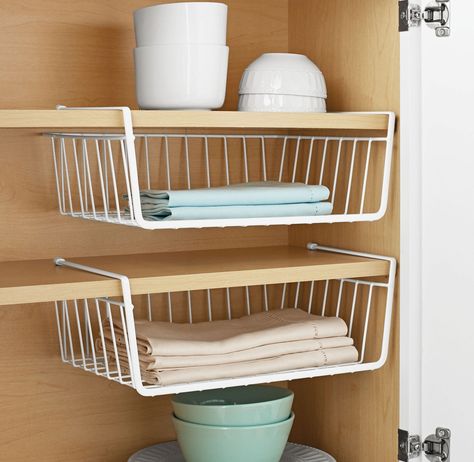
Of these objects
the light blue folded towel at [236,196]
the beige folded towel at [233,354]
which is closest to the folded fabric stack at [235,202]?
the light blue folded towel at [236,196]

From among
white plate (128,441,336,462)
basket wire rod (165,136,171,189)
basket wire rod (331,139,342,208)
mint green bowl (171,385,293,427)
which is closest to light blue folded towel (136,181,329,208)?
basket wire rod (331,139,342,208)

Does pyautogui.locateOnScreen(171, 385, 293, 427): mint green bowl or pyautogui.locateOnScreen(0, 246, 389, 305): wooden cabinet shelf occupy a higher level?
pyautogui.locateOnScreen(0, 246, 389, 305): wooden cabinet shelf

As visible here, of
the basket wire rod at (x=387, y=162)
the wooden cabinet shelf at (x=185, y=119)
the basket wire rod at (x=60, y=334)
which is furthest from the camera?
the basket wire rod at (x=60, y=334)

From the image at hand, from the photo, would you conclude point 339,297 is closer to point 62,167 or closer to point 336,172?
point 336,172

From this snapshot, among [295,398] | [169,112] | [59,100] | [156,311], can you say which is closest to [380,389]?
[295,398]

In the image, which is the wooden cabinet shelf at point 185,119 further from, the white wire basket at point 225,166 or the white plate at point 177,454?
the white plate at point 177,454

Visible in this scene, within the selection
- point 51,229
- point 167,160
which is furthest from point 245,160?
point 51,229

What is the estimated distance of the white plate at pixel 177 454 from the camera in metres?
1.60

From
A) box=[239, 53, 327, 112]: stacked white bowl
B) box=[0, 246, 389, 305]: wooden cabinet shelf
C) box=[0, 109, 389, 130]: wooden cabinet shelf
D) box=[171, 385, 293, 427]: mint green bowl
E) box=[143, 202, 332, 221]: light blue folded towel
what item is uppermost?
box=[239, 53, 327, 112]: stacked white bowl

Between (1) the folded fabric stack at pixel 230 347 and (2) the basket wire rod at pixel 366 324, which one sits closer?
(1) the folded fabric stack at pixel 230 347

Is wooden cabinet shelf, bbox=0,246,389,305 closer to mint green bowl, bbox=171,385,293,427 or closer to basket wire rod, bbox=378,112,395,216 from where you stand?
basket wire rod, bbox=378,112,395,216

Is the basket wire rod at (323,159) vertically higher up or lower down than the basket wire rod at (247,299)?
higher up

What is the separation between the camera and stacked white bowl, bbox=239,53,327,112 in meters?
1.46

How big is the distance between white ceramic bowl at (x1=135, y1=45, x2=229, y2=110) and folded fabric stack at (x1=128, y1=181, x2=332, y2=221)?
131 mm
